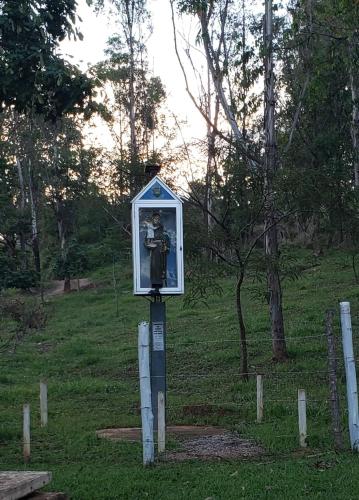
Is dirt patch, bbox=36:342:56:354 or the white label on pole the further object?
dirt patch, bbox=36:342:56:354

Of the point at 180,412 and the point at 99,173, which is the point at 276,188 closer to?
the point at 180,412

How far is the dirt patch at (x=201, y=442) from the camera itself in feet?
29.8

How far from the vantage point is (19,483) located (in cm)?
608

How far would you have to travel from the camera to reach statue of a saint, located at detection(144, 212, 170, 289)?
10719mm

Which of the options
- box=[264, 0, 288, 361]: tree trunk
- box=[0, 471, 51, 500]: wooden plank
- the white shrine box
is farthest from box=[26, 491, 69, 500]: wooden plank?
box=[264, 0, 288, 361]: tree trunk

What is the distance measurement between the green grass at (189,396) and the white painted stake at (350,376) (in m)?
0.30

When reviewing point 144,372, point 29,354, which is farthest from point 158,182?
point 29,354

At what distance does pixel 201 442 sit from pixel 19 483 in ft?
14.2

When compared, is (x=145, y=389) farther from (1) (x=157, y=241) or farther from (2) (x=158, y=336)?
(1) (x=157, y=241)

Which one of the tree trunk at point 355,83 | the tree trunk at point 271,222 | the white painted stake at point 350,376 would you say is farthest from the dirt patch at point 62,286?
the white painted stake at point 350,376

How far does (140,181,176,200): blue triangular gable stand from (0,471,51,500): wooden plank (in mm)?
5221

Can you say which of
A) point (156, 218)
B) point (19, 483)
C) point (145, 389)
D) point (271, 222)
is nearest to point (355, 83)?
point (271, 222)

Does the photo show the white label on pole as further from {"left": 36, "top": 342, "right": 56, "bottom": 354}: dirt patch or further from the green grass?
{"left": 36, "top": 342, "right": 56, "bottom": 354}: dirt patch

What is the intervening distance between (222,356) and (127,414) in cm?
529
